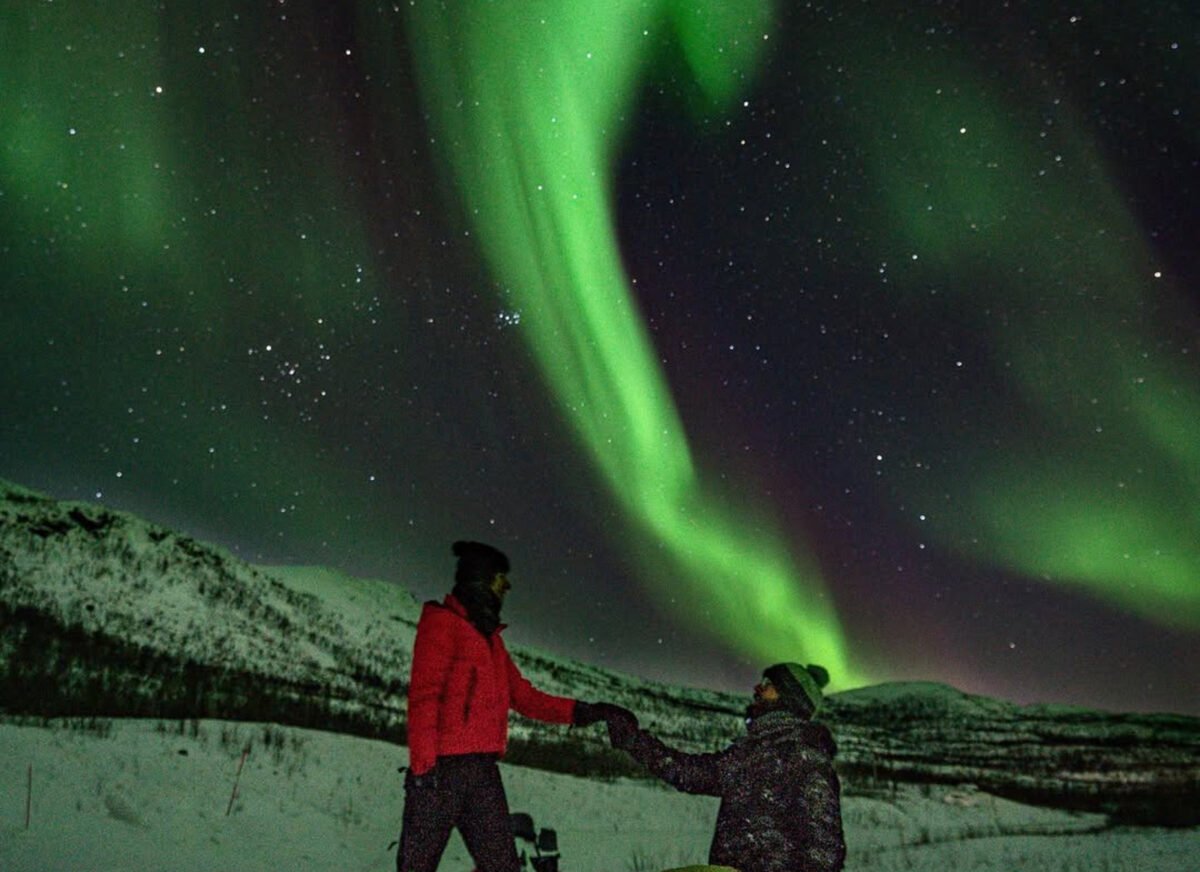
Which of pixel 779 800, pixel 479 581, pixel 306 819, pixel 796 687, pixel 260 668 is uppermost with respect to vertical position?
pixel 260 668

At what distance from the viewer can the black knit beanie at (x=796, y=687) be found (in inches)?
144

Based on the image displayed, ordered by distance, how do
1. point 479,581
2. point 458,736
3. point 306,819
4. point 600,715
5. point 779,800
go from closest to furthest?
point 779,800 < point 458,736 < point 479,581 < point 600,715 < point 306,819

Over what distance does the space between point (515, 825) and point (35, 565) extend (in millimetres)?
59951

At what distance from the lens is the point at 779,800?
132 inches

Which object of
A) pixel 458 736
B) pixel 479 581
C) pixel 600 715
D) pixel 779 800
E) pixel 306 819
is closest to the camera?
pixel 779 800

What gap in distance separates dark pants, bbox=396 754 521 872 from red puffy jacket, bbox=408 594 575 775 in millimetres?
75

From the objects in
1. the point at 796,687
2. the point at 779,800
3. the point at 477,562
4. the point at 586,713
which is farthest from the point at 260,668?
the point at 779,800

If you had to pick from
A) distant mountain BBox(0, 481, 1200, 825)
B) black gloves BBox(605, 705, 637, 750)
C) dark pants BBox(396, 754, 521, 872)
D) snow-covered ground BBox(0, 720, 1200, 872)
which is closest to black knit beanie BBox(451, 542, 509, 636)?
dark pants BBox(396, 754, 521, 872)

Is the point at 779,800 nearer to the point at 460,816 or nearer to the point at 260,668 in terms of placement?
the point at 460,816

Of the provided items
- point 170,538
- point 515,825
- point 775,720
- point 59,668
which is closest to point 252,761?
point 515,825

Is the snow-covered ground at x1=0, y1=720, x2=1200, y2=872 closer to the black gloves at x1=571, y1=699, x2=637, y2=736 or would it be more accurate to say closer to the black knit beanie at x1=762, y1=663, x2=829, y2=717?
the black gloves at x1=571, y1=699, x2=637, y2=736

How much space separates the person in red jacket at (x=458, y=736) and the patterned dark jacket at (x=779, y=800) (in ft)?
3.14

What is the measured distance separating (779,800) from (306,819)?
6917 millimetres

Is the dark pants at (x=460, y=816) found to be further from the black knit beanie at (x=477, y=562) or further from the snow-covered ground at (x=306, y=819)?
the snow-covered ground at (x=306, y=819)
